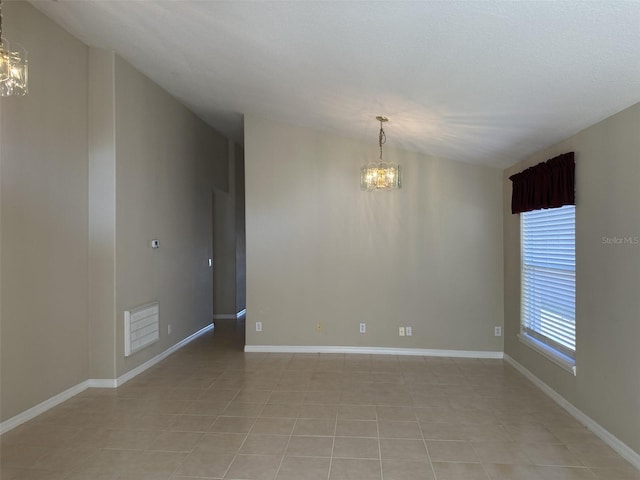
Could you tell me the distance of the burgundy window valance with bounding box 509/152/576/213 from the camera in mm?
3340

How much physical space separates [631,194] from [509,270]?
2.31 meters

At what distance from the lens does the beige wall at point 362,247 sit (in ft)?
16.8

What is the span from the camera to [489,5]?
1.94 meters

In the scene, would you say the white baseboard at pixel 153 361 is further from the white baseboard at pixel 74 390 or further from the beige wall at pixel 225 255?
the beige wall at pixel 225 255

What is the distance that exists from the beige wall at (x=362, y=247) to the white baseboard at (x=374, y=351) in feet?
0.20

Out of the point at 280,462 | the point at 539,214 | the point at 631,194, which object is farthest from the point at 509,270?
the point at 280,462

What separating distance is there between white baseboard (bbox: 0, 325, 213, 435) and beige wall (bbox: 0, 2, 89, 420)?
5 cm

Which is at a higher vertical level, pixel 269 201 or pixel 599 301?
pixel 269 201

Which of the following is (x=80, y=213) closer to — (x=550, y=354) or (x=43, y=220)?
(x=43, y=220)

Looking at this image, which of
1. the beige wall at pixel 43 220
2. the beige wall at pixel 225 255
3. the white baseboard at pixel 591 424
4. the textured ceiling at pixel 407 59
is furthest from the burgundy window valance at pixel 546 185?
the beige wall at pixel 225 255

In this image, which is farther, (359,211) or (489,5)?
(359,211)

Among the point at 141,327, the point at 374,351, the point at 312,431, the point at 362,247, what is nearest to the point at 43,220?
the point at 141,327

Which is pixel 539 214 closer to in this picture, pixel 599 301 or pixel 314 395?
pixel 599 301

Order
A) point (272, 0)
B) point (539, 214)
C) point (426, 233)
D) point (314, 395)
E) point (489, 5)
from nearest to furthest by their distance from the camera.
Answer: point (489, 5), point (272, 0), point (314, 395), point (539, 214), point (426, 233)
